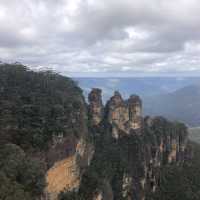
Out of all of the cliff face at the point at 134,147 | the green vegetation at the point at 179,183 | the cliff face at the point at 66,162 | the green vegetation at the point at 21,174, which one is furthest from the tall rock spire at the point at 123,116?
the green vegetation at the point at 21,174

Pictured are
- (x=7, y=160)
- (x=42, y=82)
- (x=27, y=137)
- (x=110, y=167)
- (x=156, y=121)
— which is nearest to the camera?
(x=7, y=160)

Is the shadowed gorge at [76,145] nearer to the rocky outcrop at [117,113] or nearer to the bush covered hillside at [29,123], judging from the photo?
the bush covered hillside at [29,123]

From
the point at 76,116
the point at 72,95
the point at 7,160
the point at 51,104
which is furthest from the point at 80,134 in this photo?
the point at 7,160

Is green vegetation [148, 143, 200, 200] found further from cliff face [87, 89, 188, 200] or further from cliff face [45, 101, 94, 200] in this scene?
cliff face [45, 101, 94, 200]

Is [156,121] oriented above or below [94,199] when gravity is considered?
above

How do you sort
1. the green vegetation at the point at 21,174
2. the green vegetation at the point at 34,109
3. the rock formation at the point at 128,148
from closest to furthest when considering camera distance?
the green vegetation at the point at 21,174, the green vegetation at the point at 34,109, the rock formation at the point at 128,148

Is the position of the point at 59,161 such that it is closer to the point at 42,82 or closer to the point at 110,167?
the point at 110,167

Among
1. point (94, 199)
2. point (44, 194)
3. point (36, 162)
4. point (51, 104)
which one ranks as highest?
point (51, 104)

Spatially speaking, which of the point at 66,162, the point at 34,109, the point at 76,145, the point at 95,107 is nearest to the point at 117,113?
the point at 95,107
